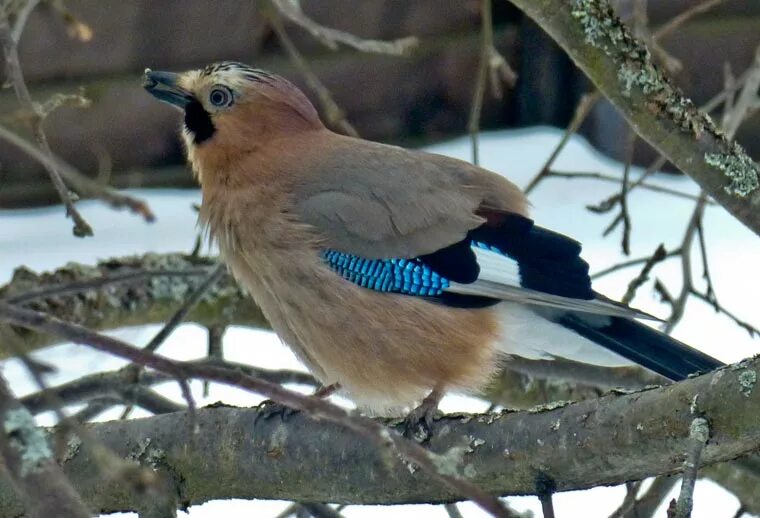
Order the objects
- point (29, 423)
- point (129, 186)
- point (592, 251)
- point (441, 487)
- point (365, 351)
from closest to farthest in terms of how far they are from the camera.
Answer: point (29, 423)
point (441, 487)
point (365, 351)
point (592, 251)
point (129, 186)

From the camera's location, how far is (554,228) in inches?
165

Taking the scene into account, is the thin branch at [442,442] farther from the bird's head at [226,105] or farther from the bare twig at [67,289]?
the bird's head at [226,105]

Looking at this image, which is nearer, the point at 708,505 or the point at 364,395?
the point at 364,395

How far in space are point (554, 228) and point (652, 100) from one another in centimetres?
Answer: 205

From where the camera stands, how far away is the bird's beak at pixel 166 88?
2738 mm

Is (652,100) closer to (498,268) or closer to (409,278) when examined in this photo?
(498,268)

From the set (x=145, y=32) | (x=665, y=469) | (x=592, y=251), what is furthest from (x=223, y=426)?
(x=145, y=32)

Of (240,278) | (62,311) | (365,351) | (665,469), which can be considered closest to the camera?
(665,469)

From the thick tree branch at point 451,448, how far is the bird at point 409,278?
33 cm

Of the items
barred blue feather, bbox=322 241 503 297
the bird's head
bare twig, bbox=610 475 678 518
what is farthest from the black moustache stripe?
bare twig, bbox=610 475 678 518

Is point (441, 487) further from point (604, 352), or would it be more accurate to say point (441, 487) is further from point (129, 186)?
point (129, 186)

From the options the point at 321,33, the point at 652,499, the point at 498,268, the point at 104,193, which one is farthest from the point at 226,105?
the point at 104,193

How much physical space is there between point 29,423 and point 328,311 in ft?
4.01

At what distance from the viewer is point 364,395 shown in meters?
2.52
